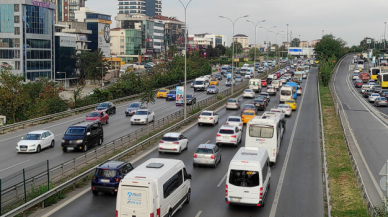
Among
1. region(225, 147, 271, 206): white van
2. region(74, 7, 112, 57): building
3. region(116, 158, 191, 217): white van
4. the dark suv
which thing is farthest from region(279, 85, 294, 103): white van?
region(74, 7, 112, 57): building

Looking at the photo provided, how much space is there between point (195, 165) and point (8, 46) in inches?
3071

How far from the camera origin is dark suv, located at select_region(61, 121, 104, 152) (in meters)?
28.0

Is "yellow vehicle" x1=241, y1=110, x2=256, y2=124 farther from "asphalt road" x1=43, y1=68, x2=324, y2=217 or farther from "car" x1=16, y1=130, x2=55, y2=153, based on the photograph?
"car" x1=16, y1=130, x2=55, y2=153

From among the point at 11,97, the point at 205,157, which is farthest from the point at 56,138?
the point at 11,97

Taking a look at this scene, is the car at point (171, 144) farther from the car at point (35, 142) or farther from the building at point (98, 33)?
the building at point (98, 33)

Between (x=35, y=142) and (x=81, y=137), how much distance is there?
9.79 feet

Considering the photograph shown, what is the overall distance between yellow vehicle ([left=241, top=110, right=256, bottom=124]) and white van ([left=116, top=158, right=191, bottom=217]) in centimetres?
2555

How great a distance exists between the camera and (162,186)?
14.7m

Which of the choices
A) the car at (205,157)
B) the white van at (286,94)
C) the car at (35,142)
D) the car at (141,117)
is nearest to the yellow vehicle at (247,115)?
the car at (141,117)

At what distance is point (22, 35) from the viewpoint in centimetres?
9081

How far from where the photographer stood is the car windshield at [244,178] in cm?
1703

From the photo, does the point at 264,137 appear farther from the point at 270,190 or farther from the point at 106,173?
the point at 106,173

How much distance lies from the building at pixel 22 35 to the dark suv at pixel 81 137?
216 feet

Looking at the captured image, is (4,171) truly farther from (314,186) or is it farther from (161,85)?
(161,85)
